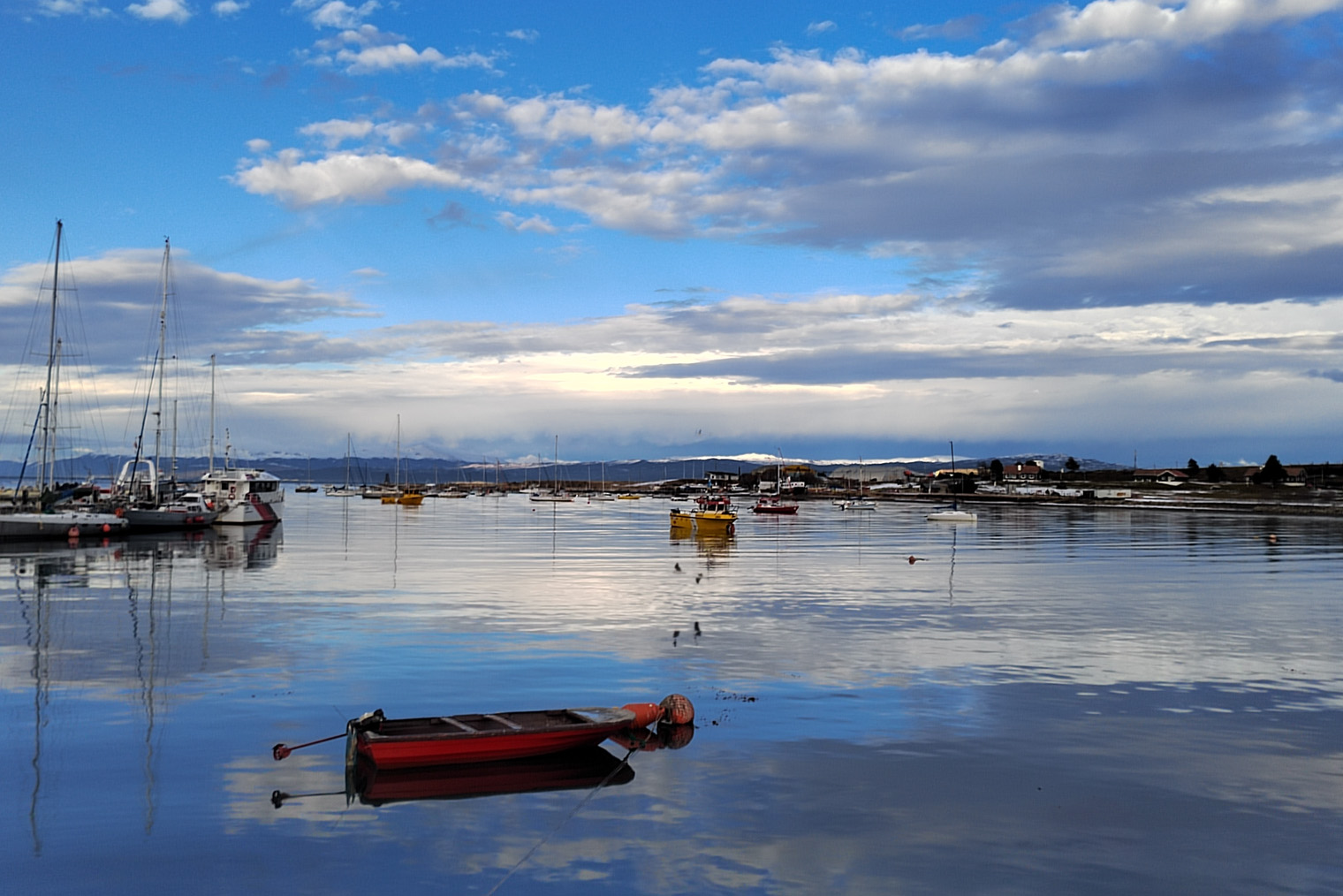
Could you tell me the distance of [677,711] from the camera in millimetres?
22453

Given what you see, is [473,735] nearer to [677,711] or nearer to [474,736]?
[474,736]

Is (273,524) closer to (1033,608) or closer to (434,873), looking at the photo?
(1033,608)

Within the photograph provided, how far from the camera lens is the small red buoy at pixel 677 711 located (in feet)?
73.5

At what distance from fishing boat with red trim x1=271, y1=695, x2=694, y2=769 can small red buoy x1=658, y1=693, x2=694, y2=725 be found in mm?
1469

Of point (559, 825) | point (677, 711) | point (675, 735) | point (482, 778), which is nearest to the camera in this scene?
point (559, 825)

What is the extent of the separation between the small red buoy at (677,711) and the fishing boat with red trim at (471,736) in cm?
147

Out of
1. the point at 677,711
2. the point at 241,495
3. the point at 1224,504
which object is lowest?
the point at 677,711

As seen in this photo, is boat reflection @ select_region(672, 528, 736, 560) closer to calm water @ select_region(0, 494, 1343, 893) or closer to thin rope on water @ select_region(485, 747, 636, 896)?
calm water @ select_region(0, 494, 1343, 893)

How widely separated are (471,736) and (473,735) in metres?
0.04

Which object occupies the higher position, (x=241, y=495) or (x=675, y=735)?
(x=241, y=495)

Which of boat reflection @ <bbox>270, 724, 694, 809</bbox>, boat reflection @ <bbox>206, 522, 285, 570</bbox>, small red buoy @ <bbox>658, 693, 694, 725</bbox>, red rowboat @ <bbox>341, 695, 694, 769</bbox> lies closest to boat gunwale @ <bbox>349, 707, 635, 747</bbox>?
red rowboat @ <bbox>341, 695, 694, 769</bbox>

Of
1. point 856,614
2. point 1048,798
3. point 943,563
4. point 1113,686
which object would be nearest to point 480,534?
point 943,563

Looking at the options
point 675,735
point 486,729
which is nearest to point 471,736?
point 486,729

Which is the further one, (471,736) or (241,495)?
(241,495)
